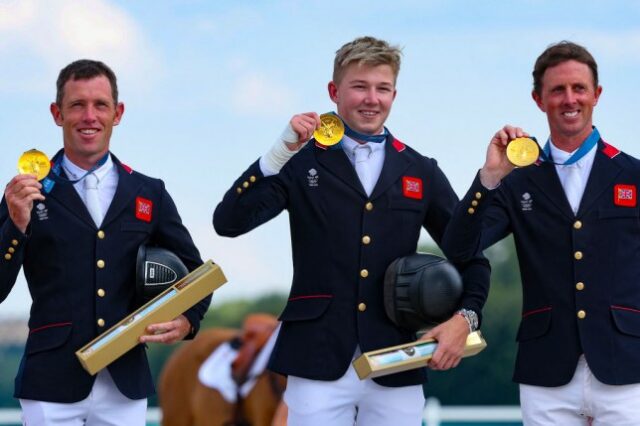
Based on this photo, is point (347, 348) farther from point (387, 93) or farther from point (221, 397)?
point (221, 397)

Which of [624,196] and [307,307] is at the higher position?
[624,196]

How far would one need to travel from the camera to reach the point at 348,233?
5.18m

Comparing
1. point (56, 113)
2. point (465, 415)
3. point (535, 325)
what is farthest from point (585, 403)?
point (465, 415)

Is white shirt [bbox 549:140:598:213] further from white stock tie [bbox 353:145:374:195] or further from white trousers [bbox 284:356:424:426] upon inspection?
white trousers [bbox 284:356:424:426]

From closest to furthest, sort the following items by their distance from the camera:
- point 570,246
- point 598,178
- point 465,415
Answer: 1. point 570,246
2. point 598,178
3. point 465,415

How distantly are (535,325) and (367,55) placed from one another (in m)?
1.34

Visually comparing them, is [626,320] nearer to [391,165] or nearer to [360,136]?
[391,165]

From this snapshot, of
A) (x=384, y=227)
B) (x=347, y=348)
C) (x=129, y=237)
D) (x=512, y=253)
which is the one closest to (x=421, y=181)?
(x=384, y=227)

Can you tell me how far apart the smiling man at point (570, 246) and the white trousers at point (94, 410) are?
1.53 meters

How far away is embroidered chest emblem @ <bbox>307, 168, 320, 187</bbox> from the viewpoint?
5.25 metres

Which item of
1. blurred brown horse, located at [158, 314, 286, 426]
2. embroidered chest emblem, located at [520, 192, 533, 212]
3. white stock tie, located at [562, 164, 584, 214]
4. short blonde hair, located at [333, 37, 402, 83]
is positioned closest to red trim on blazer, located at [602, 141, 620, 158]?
white stock tie, located at [562, 164, 584, 214]

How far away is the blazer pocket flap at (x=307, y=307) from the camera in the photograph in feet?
16.8

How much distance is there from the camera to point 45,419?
16.9ft

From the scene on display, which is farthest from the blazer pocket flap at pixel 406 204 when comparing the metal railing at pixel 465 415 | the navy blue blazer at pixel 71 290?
the metal railing at pixel 465 415
